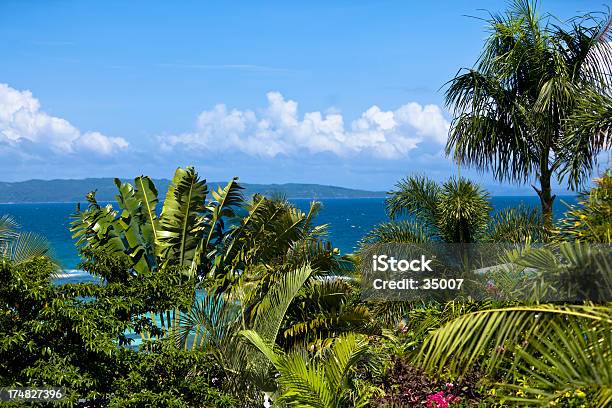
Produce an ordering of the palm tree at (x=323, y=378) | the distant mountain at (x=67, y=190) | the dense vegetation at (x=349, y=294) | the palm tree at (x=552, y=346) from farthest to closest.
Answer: the distant mountain at (x=67, y=190) → the palm tree at (x=323, y=378) → the dense vegetation at (x=349, y=294) → the palm tree at (x=552, y=346)

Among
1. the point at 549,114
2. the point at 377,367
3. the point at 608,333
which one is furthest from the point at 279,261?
the point at 608,333

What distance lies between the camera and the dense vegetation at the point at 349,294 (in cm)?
580

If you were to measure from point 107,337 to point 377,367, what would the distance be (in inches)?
124

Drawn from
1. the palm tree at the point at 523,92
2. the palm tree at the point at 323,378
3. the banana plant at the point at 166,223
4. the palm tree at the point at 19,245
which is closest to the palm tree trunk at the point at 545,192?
the palm tree at the point at 523,92

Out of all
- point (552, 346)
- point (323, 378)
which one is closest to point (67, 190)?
point (323, 378)

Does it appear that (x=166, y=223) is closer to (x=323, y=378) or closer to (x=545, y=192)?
(x=323, y=378)

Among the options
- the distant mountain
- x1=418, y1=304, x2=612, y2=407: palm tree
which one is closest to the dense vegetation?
x1=418, y1=304, x2=612, y2=407: palm tree

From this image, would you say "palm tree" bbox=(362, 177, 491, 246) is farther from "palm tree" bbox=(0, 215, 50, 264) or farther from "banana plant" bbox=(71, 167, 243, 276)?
"palm tree" bbox=(0, 215, 50, 264)

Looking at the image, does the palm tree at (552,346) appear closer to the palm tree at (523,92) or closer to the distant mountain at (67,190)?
the palm tree at (523,92)

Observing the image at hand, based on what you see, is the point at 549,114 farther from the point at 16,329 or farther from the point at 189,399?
the point at 16,329

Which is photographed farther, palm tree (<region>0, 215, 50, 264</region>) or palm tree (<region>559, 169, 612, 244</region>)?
palm tree (<region>0, 215, 50, 264</region>)

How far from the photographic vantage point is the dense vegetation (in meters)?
5.80

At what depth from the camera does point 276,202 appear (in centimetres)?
1425

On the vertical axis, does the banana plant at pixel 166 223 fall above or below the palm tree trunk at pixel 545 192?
below
